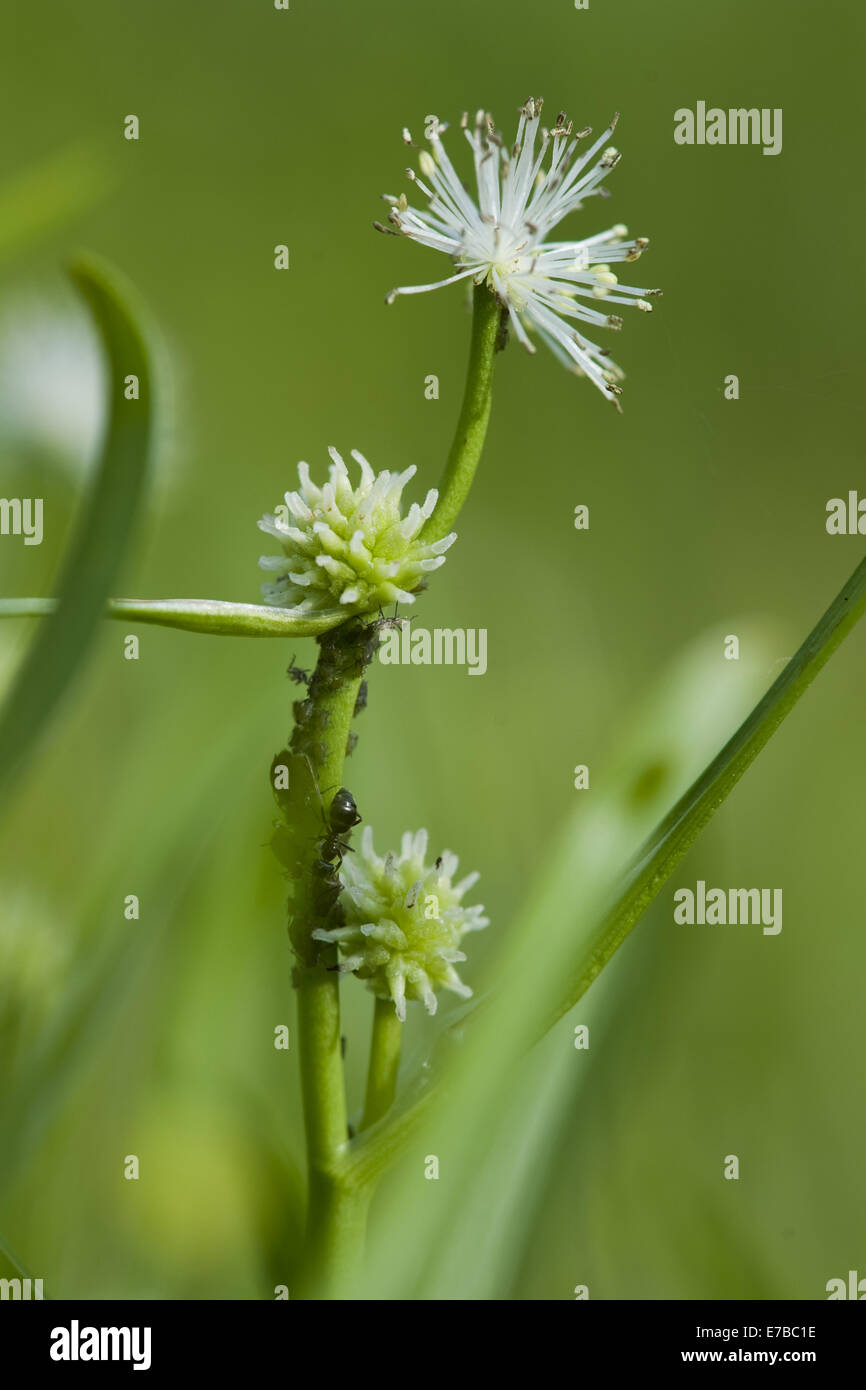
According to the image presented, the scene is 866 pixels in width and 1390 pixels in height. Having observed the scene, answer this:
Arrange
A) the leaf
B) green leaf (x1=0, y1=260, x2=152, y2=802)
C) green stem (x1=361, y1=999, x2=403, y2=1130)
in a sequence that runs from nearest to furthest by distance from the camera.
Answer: green leaf (x1=0, y1=260, x2=152, y2=802)
green stem (x1=361, y1=999, x2=403, y2=1130)
the leaf

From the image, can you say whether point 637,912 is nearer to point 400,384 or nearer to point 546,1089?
point 546,1089

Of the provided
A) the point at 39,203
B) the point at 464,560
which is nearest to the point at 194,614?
the point at 39,203

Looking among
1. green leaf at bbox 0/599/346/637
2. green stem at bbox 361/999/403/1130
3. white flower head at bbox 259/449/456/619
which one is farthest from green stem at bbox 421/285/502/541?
green stem at bbox 361/999/403/1130

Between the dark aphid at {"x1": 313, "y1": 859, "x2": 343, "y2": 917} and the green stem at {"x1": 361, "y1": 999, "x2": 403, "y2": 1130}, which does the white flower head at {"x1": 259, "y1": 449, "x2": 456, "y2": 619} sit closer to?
the dark aphid at {"x1": 313, "y1": 859, "x2": 343, "y2": 917}

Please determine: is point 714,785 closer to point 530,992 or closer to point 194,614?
point 530,992
